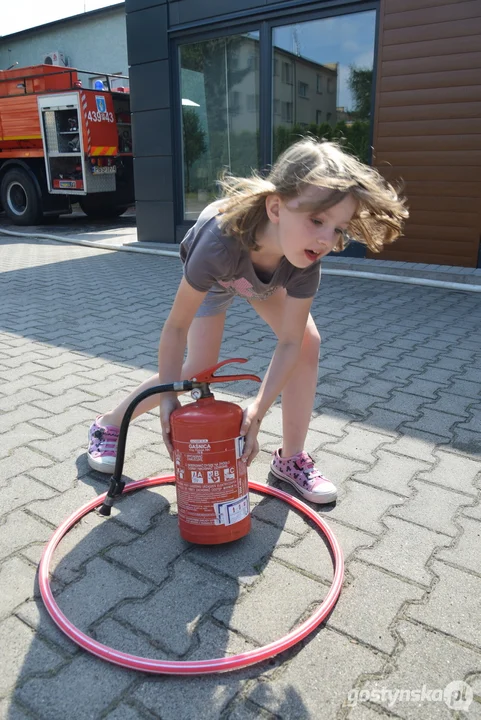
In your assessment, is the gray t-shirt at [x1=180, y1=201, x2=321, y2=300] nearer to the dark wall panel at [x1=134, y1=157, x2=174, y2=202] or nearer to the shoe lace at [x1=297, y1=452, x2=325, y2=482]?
the shoe lace at [x1=297, y1=452, x2=325, y2=482]

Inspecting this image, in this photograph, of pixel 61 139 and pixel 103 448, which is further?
pixel 61 139

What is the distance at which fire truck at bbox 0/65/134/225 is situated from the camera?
10.4m

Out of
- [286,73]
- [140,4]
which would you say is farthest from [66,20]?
[286,73]

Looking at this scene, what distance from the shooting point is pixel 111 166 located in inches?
431

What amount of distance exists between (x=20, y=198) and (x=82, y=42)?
1121 cm

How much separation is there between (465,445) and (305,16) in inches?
242

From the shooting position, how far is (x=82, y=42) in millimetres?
20312

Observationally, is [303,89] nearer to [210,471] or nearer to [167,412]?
[167,412]

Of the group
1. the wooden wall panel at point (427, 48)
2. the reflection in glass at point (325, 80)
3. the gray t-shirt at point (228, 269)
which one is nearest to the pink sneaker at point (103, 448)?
the gray t-shirt at point (228, 269)

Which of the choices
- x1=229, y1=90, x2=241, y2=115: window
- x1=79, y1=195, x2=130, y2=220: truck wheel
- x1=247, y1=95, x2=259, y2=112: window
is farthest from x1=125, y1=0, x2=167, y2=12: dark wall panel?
x1=79, y1=195, x2=130, y2=220: truck wheel

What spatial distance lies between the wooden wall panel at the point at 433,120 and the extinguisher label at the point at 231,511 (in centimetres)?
540

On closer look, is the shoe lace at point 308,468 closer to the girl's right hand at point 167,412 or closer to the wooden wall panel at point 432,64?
the girl's right hand at point 167,412

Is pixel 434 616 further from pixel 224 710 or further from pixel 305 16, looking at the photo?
pixel 305 16

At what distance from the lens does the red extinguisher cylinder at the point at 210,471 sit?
75.8 inches
